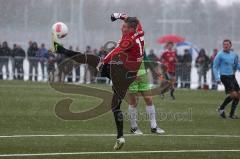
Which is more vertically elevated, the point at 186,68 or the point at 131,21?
the point at 131,21

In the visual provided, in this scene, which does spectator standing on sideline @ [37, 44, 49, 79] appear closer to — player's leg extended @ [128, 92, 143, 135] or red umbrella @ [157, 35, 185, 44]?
red umbrella @ [157, 35, 185, 44]

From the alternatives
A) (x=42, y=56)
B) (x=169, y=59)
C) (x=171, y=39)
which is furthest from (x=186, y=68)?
(x=169, y=59)

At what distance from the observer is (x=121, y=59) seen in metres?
15.5

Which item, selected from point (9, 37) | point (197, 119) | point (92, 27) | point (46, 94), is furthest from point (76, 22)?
point (197, 119)

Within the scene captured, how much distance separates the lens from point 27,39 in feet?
158

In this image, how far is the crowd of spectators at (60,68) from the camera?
41.1 m

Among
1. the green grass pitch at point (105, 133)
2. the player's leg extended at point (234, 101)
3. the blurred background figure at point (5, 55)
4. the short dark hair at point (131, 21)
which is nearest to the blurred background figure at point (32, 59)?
the blurred background figure at point (5, 55)

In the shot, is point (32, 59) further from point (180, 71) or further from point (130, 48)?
point (130, 48)

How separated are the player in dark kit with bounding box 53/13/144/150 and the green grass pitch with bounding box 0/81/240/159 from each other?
104 cm

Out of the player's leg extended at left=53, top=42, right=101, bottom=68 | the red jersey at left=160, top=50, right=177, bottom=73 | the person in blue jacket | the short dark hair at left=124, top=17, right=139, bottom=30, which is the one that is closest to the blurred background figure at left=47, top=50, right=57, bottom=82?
the red jersey at left=160, top=50, right=177, bottom=73

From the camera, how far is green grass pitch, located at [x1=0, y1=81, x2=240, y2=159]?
1342cm

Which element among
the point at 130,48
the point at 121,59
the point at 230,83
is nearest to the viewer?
the point at 121,59

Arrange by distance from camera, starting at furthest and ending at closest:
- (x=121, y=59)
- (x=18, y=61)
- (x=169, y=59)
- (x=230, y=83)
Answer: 1. (x=18, y=61)
2. (x=169, y=59)
3. (x=230, y=83)
4. (x=121, y=59)

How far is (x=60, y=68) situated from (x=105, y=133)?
25872 mm
